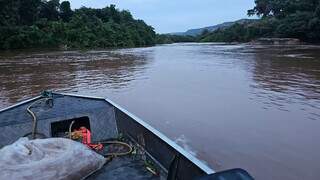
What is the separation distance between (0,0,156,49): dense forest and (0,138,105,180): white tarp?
31356mm

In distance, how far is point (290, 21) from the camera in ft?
135

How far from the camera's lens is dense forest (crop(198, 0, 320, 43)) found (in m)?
37.7

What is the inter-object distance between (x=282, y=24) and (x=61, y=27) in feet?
74.2

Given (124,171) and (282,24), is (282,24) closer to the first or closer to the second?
(282,24)

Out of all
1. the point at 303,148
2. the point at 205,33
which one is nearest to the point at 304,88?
→ the point at 303,148

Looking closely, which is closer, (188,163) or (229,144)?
(188,163)

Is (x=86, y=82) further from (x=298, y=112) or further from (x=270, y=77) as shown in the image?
(x=298, y=112)

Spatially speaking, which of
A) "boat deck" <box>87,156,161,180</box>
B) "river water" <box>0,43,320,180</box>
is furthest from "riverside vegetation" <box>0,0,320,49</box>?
"boat deck" <box>87,156,161,180</box>

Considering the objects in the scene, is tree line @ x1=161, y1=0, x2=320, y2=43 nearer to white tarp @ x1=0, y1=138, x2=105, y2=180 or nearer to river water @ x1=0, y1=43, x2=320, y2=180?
river water @ x1=0, y1=43, x2=320, y2=180

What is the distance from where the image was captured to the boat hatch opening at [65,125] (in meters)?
4.62

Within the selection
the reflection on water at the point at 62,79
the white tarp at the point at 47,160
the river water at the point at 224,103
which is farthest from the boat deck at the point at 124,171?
the reflection on water at the point at 62,79

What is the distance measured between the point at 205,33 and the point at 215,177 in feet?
245

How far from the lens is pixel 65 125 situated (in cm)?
471

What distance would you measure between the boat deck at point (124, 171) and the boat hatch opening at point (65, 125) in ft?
3.45
